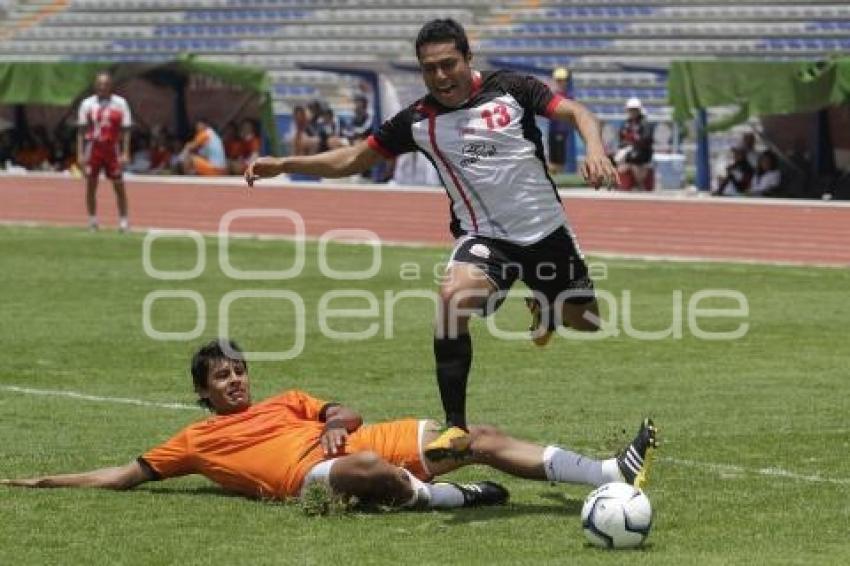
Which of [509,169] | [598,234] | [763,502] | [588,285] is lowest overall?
[598,234]

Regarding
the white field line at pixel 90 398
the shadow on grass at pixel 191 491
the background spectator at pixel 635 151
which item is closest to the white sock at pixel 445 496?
the shadow on grass at pixel 191 491

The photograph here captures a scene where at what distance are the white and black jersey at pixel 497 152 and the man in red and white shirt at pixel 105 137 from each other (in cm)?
1814

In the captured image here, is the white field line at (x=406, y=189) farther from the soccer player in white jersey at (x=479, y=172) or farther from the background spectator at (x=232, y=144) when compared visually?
the soccer player in white jersey at (x=479, y=172)

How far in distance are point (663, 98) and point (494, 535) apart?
34406mm

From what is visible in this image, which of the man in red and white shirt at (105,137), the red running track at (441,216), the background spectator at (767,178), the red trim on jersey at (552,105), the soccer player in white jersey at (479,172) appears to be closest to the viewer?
the soccer player in white jersey at (479,172)

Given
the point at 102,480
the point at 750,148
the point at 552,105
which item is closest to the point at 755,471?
the point at 552,105

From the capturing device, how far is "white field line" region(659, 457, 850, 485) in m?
9.33

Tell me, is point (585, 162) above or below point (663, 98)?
above

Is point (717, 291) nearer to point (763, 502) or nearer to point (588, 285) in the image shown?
point (588, 285)

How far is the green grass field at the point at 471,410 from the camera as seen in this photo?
787 centimetres

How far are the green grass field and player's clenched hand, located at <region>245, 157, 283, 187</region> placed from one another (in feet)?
4.95

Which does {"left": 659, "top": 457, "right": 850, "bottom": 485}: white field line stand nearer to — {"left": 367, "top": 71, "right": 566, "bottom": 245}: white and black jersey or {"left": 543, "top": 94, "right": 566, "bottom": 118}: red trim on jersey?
{"left": 367, "top": 71, "right": 566, "bottom": 245}: white and black jersey

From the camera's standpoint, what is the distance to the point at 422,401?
12.4 metres

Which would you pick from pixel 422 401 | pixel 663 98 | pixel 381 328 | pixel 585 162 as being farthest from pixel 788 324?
pixel 663 98
